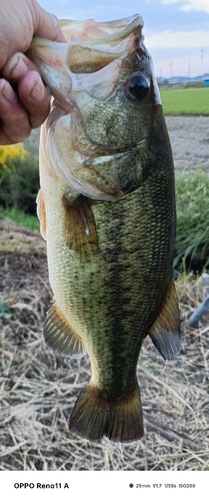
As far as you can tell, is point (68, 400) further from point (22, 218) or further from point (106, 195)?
point (106, 195)

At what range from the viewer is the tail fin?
822mm

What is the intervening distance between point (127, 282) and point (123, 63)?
25 centimetres

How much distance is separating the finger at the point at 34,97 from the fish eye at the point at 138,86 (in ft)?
0.30

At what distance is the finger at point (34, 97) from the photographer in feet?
1.96

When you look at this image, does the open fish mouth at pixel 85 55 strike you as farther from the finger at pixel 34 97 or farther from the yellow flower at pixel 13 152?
the yellow flower at pixel 13 152

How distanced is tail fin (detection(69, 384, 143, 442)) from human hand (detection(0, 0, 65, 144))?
386 mm

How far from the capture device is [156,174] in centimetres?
65

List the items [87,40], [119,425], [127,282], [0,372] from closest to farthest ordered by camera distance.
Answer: [87,40] → [127,282] → [119,425] → [0,372]

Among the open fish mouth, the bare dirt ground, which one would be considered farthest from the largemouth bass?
the bare dirt ground

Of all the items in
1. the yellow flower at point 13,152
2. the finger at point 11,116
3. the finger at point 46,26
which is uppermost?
the finger at point 46,26

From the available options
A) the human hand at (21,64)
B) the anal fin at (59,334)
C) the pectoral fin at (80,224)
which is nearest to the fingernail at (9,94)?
the human hand at (21,64)
